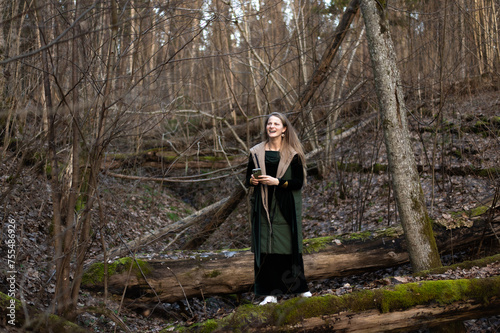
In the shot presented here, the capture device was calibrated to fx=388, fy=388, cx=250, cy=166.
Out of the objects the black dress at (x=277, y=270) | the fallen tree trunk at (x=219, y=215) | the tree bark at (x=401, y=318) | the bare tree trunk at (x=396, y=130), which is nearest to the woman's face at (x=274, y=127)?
the black dress at (x=277, y=270)

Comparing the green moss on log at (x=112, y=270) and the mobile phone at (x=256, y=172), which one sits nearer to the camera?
the mobile phone at (x=256, y=172)

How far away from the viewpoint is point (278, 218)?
4453mm

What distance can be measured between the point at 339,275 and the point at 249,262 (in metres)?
1.30

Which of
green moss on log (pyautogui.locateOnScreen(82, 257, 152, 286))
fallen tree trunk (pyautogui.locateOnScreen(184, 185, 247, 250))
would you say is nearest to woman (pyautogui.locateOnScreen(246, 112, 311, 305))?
green moss on log (pyautogui.locateOnScreen(82, 257, 152, 286))

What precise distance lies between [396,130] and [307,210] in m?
5.35

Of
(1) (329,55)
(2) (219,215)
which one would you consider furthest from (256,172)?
(2) (219,215)

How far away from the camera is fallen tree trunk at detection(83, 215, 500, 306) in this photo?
16.1ft

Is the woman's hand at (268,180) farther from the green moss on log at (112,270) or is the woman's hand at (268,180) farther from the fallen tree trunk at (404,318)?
the green moss on log at (112,270)

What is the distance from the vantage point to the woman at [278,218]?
441 centimetres

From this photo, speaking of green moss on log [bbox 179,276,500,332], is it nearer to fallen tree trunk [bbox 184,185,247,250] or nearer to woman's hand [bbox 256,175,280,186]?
woman's hand [bbox 256,175,280,186]

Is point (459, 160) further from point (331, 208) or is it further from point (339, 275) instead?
point (339, 275)

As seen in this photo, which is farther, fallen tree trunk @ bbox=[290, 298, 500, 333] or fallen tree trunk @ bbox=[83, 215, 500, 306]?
fallen tree trunk @ bbox=[83, 215, 500, 306]

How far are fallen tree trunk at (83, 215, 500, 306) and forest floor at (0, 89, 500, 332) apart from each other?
23 centimetres

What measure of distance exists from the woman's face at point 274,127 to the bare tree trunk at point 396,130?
1191 mm
